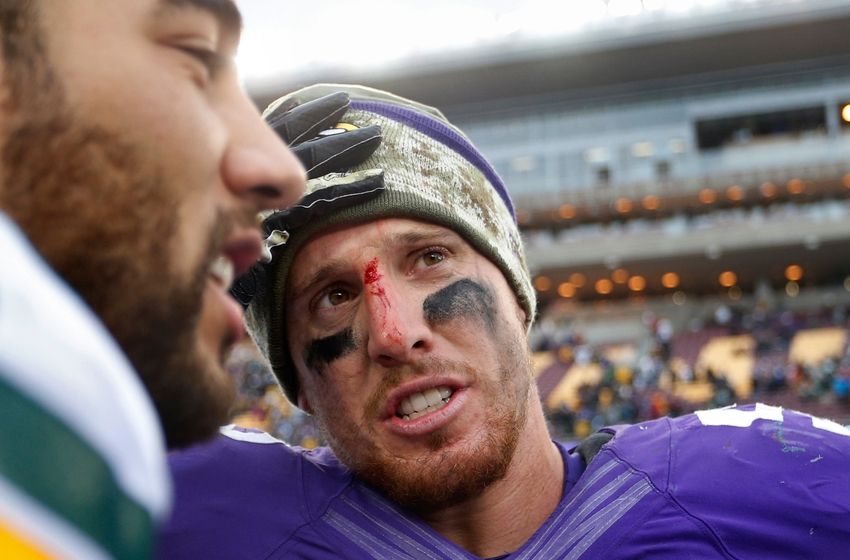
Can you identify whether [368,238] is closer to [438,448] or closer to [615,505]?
[438,448]

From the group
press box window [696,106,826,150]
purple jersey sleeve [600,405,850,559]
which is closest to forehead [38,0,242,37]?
purple jersey sleeve [600,405,850,559]

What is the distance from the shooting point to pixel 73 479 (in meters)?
0.51

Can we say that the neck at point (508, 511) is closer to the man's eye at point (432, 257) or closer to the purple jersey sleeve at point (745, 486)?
the purple jersey sleeve at point (745, 486)

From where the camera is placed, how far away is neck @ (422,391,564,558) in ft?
6.01

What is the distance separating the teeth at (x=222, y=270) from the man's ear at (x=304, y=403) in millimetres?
1022

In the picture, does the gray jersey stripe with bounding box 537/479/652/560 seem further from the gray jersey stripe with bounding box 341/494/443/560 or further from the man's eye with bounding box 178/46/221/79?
the man's eye with bounding box 178/46/221/79

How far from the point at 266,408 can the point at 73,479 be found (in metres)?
21.7

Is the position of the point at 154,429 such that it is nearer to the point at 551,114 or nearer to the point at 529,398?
the point at 529,398

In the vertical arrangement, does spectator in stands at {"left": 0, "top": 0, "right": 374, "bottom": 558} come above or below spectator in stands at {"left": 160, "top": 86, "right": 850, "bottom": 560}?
above

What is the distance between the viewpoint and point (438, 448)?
1725mm

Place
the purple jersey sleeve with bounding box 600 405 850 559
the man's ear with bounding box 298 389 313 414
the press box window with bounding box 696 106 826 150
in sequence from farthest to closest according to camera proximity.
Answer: the press box window with bounding box 696 106 826 150, the man's ear with bounding box 298 389 313 414, the purple jersey sleeve with bounding box 600 405 850 559

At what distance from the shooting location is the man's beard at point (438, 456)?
1.72 meters

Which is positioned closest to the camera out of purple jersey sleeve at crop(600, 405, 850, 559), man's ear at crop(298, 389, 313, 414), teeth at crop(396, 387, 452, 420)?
purple jersey sleeve at crop(600, 405, 850, 559)

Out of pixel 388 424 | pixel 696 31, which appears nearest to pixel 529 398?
pixel 388 424
